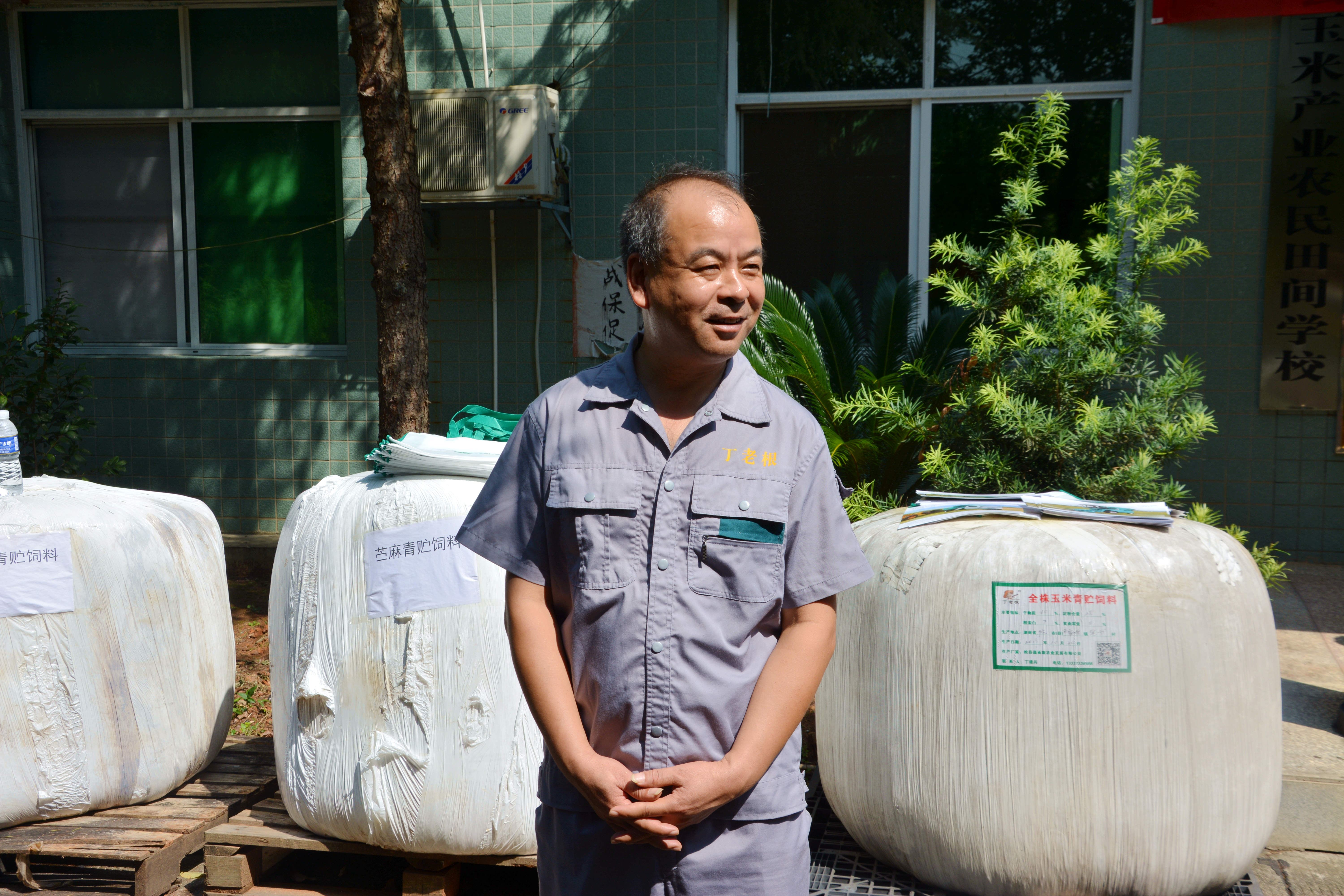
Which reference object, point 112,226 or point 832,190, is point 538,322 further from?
point 112,226

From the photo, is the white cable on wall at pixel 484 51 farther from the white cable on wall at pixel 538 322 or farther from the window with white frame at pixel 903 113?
the window with white frame at pixel 903 113

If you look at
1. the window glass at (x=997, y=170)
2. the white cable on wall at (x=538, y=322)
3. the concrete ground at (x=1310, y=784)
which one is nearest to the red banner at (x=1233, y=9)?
the window glass at (x=997, y=170)

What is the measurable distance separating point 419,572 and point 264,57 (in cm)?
507

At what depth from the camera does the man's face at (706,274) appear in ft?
5.54

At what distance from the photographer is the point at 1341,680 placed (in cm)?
376

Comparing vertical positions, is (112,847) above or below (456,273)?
below

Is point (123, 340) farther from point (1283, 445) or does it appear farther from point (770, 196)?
point (1283, 445)

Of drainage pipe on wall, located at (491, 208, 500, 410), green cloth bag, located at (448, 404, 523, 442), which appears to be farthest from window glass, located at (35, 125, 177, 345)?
green cloth bag, located at (448, 404, 523, 442)

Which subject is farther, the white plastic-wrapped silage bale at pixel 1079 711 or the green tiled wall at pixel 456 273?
the green tiled wall at pixel 456 273

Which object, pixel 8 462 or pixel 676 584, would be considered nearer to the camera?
pixel 676 584

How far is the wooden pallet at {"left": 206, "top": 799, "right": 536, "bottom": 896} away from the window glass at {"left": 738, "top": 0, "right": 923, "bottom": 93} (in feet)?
15.3

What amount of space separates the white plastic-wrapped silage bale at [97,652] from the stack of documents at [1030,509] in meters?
2.23

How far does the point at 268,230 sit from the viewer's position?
680 cm

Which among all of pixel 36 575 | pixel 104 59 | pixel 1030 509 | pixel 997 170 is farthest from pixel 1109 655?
pixel 104 59
